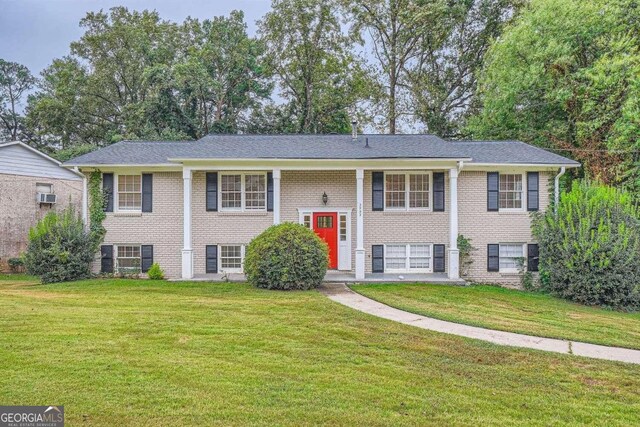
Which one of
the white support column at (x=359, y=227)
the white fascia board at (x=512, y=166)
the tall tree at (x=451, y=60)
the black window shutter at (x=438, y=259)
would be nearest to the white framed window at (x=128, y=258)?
the white support column at (x=359, y=227)

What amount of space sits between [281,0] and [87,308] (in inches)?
929

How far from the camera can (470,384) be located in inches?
175

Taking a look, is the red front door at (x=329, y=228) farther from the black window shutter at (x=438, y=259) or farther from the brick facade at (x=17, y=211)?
the brick facade at (x=17, y=211)

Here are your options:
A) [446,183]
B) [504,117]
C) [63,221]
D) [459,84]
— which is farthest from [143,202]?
[459,84]

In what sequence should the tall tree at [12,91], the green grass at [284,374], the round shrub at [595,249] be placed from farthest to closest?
the tall tree at [12,91], the round shrub at [595,249], the green grass at [284,374]

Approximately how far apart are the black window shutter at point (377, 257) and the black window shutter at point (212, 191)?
18.4ft

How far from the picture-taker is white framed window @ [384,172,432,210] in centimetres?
1330

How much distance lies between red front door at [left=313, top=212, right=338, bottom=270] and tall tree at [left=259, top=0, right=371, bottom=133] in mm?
13407

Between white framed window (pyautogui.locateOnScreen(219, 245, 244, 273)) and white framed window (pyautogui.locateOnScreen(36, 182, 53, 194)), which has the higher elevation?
white framed window (pyautogui.locateOnScreen(36, 182, 53, 194))

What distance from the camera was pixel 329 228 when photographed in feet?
43.9

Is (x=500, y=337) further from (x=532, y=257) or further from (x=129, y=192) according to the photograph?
(x=129, y=192)

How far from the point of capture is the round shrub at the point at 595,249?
33.7 ft

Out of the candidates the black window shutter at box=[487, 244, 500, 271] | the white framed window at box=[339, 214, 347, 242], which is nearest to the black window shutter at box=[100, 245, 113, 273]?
the white framed window at box=[339, 214, 347, 242]

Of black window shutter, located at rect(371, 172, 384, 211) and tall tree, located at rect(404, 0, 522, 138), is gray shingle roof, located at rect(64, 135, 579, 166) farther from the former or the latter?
tall tree, located at rect(404, 0, 522, 138)
